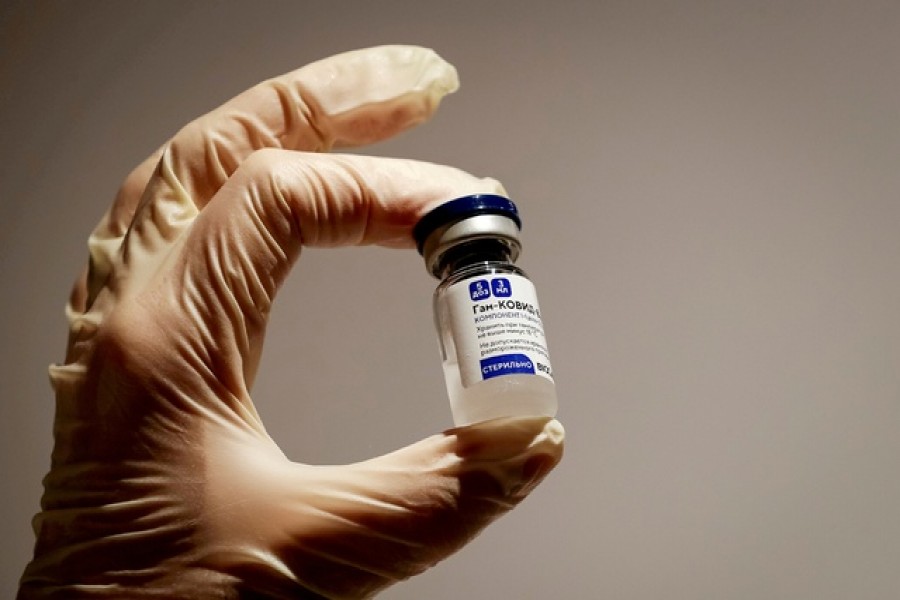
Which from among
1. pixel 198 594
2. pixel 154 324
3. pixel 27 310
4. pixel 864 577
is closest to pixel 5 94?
pixel 27 310

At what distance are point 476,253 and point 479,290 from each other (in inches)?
2.4

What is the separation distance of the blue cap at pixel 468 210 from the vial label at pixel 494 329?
0.06 metres

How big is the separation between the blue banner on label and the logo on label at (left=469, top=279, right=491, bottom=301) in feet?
0.15

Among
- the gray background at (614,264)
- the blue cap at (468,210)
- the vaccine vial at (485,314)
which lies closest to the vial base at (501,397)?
the vaccine vial at (485,314)

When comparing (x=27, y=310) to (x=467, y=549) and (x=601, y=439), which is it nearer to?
(x=467, y=549)

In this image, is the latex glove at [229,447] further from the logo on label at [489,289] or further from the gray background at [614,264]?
the gray background at [614,264]

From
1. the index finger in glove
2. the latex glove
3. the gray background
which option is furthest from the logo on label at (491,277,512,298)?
the gray background

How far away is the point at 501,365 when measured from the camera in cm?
58

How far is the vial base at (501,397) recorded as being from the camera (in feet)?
1.97

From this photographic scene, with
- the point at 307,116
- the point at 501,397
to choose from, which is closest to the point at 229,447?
the point at 501,397

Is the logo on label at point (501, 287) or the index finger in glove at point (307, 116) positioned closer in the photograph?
the logo on label at point (501, 287)

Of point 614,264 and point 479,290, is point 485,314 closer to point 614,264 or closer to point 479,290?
point 479,290

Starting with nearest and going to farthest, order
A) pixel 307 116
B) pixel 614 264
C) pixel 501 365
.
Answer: pixel 501 365, pixel 307 116, pixel 614 264

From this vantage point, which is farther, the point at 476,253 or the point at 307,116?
the point at 307,116
